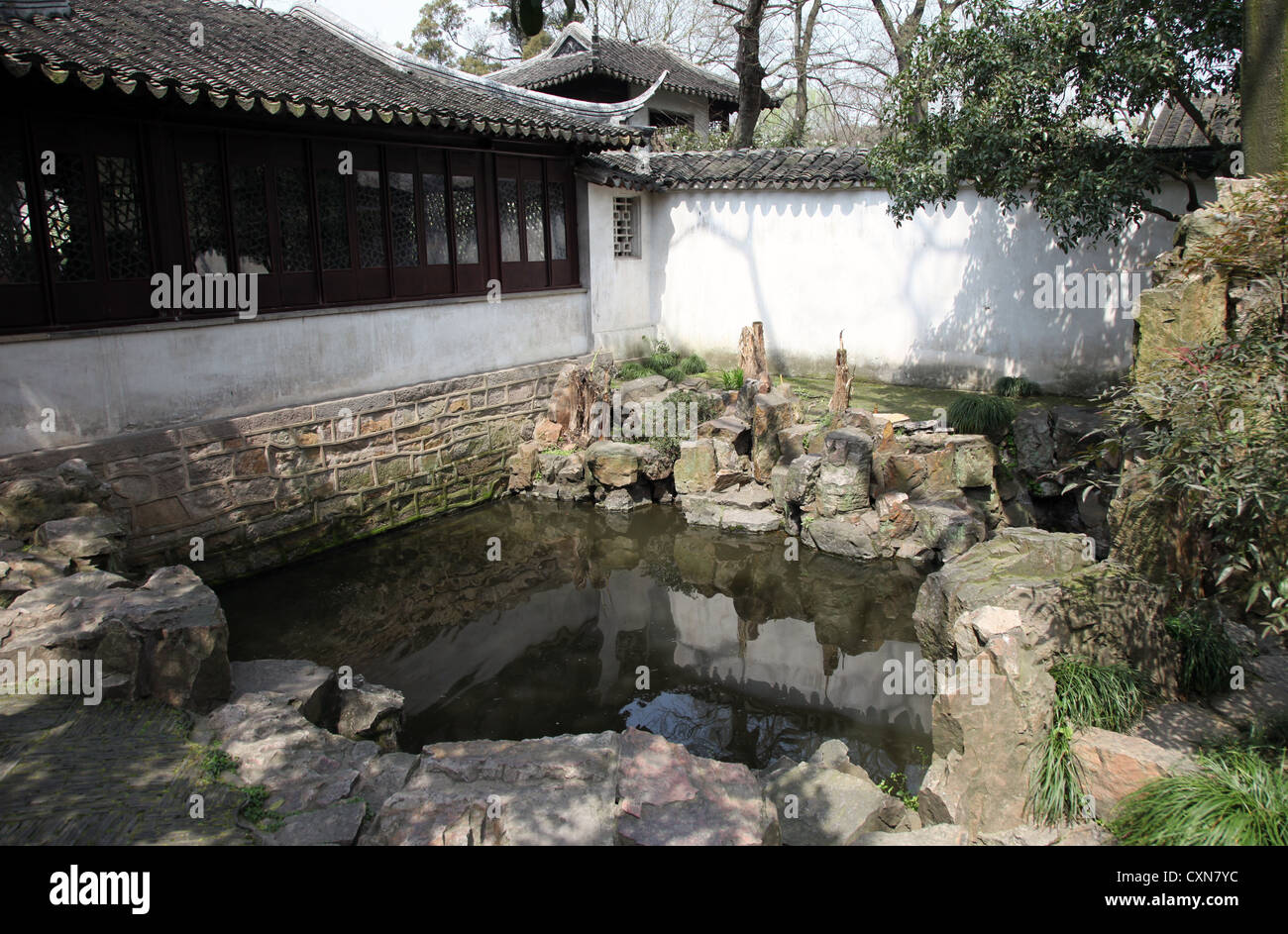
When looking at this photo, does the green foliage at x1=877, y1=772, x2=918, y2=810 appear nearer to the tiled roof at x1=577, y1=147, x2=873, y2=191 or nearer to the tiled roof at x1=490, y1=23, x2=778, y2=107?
the tiled roof at x1=577, y1=147, x2=873, y2=191

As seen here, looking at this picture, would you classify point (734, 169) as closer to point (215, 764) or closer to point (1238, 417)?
point (1238, 417)

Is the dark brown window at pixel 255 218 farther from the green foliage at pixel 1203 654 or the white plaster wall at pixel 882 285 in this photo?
the green foliage at pixel 1203 654

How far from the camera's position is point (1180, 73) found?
10.0 m

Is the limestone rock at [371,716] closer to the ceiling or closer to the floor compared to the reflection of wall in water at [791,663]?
closer to the ceiling

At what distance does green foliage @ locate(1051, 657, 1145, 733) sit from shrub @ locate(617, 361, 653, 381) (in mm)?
9918

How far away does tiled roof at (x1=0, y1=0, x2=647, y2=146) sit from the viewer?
814cm

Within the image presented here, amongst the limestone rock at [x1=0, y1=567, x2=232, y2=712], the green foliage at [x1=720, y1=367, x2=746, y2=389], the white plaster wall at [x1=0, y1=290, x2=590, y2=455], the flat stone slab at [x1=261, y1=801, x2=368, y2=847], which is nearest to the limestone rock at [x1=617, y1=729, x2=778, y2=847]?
the flat stone slab at [x1=261, y1=801, x2=368, y2=847]

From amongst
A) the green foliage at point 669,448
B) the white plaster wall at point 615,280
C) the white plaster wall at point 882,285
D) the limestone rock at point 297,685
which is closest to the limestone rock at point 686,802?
the limestone rock at point 297,685

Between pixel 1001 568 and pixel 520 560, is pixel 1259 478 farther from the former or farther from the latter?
pixel 520 560

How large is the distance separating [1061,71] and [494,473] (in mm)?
8267

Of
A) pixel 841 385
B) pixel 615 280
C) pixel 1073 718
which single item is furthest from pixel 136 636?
pixel 615 280

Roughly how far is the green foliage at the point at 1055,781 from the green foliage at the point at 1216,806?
33 cm

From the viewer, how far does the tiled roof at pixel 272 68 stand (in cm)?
814

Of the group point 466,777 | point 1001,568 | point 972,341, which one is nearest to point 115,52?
point 466,777
